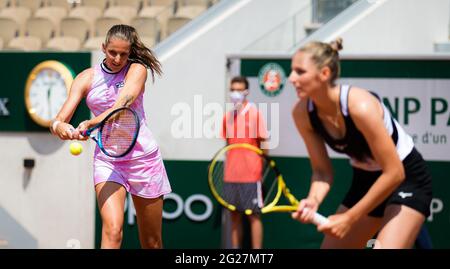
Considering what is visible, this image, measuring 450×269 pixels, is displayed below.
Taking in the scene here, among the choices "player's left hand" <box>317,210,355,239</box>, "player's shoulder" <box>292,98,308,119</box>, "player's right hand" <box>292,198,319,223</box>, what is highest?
"player's shoulder" <box>292,98,308,119</box>

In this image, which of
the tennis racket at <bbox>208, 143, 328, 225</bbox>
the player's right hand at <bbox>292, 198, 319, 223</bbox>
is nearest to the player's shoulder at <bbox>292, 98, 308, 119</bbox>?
the player's right hand at <bbox>292, 198, 319, 223</bbox>

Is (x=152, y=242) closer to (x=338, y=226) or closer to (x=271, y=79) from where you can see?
(x=338, y=226)

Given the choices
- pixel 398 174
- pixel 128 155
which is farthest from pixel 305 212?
pixel 128 155

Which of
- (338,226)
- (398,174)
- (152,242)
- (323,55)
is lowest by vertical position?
(152,242)

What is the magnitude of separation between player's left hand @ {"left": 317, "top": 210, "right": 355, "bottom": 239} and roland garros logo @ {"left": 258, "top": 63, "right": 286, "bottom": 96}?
3242 mm

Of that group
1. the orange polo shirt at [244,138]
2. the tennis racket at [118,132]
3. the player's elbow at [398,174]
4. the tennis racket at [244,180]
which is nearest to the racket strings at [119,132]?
the tennis racket at [118,132]

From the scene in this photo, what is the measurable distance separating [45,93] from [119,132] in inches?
125

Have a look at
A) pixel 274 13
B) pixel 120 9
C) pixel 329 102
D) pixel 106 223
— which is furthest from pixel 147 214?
pixel 120 9

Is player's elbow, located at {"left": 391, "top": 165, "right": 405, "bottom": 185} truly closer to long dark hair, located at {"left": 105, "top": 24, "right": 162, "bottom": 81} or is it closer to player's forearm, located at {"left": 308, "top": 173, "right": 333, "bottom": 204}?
player's forearm, located at {"left": 308, "top": 173, "right": 333, "bottom": 204}

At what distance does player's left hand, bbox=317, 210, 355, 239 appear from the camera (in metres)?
4.23

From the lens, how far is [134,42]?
5.31m

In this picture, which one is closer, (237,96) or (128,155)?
(128,155)

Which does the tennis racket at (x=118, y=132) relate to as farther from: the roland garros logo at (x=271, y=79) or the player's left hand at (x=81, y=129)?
the roland garros logo at (x=271, y=79)
